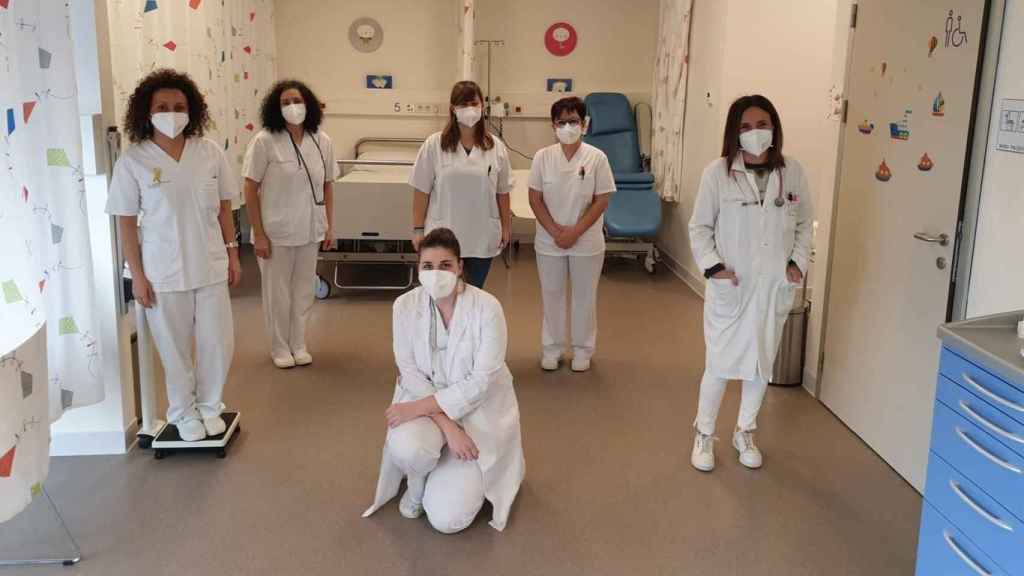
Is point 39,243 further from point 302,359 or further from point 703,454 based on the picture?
point 703,454

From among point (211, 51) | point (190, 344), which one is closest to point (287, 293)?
point (190, 344)

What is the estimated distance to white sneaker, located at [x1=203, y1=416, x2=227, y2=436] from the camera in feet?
11.6

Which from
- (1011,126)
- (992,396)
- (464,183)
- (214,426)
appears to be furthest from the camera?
(464,183)

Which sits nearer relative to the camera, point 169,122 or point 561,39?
point 169,122

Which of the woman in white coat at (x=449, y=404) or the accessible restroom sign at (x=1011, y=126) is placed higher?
the accessible restroom sign at (x=1011, y=126)

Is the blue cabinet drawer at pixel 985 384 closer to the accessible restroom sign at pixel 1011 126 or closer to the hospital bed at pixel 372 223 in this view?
the accessible restroom sign at pixel 1011 126

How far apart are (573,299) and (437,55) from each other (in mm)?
3971

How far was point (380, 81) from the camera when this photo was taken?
783 centimetres

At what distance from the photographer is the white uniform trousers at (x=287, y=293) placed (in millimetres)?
4484

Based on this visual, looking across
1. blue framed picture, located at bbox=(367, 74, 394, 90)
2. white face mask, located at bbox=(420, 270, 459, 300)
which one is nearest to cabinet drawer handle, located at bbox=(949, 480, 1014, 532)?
white face mask, located at bbox=(420, 270, 459, 300)

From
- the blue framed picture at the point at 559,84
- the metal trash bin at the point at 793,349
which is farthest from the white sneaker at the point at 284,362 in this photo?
the blue framed picture at the point at 559,84

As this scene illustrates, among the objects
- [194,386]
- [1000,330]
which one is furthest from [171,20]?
[1000,330]

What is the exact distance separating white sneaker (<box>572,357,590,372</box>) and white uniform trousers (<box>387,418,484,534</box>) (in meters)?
1.69

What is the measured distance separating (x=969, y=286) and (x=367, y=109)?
5.82 meters
